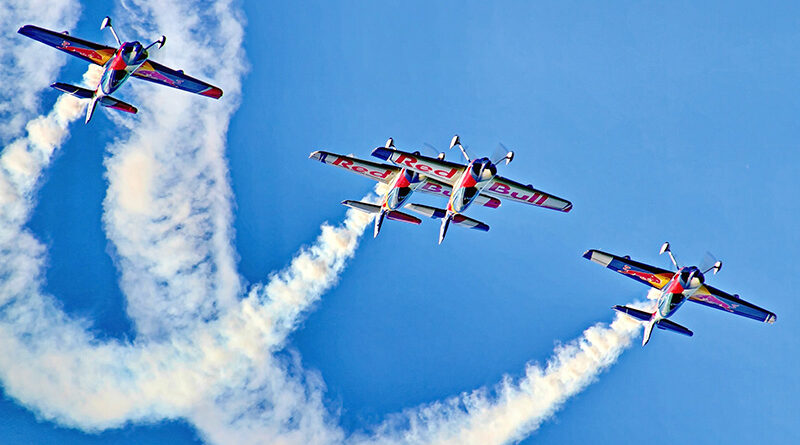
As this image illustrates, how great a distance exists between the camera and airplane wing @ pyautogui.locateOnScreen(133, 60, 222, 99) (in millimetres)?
62844

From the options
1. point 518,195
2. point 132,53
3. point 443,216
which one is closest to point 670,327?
point 518,195

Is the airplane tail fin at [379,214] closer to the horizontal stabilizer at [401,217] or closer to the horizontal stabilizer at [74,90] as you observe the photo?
the horizontal stabilizer at [401,217]

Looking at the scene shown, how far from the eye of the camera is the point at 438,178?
64188mm

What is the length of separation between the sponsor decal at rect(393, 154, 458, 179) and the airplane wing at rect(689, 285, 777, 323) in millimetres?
20860

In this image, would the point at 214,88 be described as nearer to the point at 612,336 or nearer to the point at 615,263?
the point at 615,263

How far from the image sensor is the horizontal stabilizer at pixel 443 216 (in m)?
65.2

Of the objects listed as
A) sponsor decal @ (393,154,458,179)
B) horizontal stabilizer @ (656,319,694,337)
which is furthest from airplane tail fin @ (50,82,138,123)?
horizontal stabilizer @ (656,319,694,337)

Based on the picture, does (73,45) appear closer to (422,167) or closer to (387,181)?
(387,181)

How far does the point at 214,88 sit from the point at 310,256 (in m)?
16.1

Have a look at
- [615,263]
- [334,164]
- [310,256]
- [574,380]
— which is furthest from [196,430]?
[615,263]

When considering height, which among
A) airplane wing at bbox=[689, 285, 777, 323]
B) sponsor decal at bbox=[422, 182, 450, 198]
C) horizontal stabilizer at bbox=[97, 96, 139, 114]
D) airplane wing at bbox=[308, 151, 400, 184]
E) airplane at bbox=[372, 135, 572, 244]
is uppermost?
horizontal stabilizer at bbox=[97, 96, 139, 114]

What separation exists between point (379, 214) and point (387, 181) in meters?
2.76

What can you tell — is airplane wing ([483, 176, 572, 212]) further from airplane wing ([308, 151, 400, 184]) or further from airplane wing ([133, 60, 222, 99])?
airplane wing ([133, 60, 222, 99])

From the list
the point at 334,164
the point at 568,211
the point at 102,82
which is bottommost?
the point at 568,211
